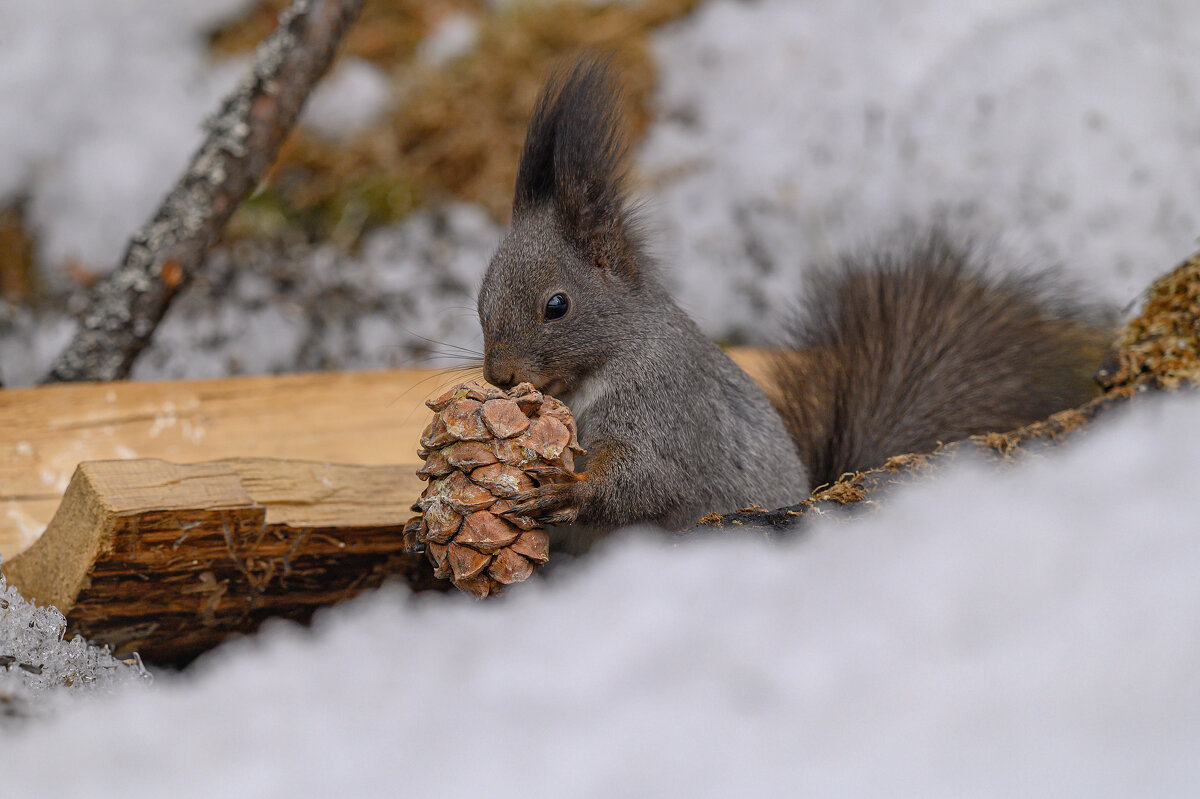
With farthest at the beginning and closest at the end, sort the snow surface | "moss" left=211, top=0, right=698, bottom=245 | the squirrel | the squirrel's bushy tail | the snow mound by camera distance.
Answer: "moss" left=211, top=0, right=698, bottom=245, the squirrel's bushy tail, the squirrel, the snow mound, the snow surface

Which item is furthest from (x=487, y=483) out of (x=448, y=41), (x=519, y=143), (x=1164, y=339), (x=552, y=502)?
(x=448, y=41)

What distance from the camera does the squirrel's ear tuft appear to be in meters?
0.91

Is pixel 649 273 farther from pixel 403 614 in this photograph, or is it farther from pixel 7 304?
pixel 7 304

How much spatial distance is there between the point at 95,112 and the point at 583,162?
1190 millimetres

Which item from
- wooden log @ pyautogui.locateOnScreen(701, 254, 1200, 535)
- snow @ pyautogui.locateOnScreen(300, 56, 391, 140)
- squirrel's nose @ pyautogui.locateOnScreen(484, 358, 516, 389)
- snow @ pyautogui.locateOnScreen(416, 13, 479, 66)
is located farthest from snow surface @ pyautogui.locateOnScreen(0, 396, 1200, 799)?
snow @ pyautogui.locateOnScreen(416, 13, 479, 66)

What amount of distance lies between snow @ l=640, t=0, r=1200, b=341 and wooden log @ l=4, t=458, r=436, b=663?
1.06 metres

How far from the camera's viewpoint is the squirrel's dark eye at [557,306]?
3.05 feet

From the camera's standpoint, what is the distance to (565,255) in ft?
3.12

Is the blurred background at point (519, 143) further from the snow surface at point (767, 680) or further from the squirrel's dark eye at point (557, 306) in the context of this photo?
the snow surface at point (767, 680)

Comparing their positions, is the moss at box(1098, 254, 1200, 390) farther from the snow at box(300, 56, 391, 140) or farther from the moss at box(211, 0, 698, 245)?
the snow at box(300, 56, 391, 140)

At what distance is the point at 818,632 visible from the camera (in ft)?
2.09

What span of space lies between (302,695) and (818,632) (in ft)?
1.20

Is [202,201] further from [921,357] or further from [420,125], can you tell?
[921,357]

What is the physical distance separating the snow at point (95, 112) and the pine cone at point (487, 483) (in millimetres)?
1163
